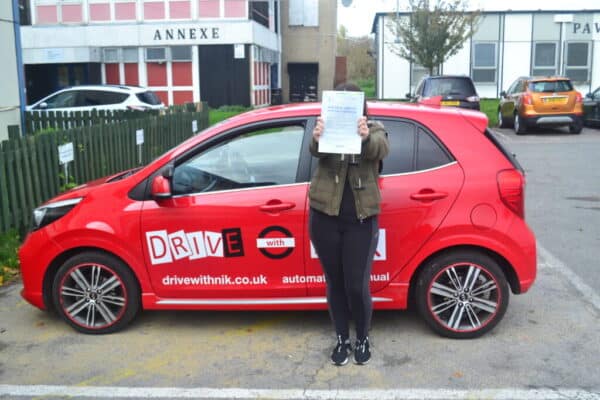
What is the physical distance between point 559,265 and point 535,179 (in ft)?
19.0

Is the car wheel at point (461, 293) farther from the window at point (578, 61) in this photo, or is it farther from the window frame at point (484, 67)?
the window at point (578, 61)

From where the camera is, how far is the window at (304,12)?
135 feet

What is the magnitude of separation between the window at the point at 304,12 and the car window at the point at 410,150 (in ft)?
122

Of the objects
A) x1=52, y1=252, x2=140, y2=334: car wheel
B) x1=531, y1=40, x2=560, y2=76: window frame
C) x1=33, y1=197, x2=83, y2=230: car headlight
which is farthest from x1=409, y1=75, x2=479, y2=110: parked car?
x1=531, y1=40, x2=560, y2=76: window frame

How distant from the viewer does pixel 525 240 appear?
5.06 m

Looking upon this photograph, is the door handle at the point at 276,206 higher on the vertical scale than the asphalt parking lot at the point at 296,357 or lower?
higher

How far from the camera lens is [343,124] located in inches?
165

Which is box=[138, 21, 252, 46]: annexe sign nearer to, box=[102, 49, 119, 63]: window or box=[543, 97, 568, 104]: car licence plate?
box=[102, 49, 119, 63]: window

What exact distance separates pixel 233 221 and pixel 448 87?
1630 cm

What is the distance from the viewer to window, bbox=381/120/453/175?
200 inches

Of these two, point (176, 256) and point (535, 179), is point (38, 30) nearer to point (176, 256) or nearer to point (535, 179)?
point (535, 179)

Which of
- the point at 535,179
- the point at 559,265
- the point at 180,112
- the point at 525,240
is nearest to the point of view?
the point at 525,240

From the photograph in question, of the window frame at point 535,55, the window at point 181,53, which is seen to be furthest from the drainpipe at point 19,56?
the window frame at point 535,55

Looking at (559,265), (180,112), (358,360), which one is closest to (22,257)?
(358,360)
